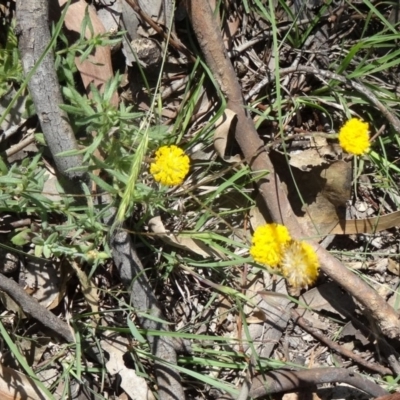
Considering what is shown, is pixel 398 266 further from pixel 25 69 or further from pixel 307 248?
pixel 25 69

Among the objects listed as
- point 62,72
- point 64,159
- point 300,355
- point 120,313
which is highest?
point 62,72

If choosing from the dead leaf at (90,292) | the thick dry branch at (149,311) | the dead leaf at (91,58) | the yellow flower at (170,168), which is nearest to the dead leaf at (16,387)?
the dead leaf at (90,292)

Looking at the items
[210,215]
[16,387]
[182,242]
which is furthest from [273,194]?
[16,387]

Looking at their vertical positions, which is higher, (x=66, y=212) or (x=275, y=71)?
(x=275, y=71)

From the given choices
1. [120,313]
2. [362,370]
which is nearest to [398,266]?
[362,370]

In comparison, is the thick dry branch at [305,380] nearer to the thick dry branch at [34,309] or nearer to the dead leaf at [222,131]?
the thick dry branch at [34,309]

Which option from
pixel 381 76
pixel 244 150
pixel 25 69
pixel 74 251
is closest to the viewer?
pixel 25 69
